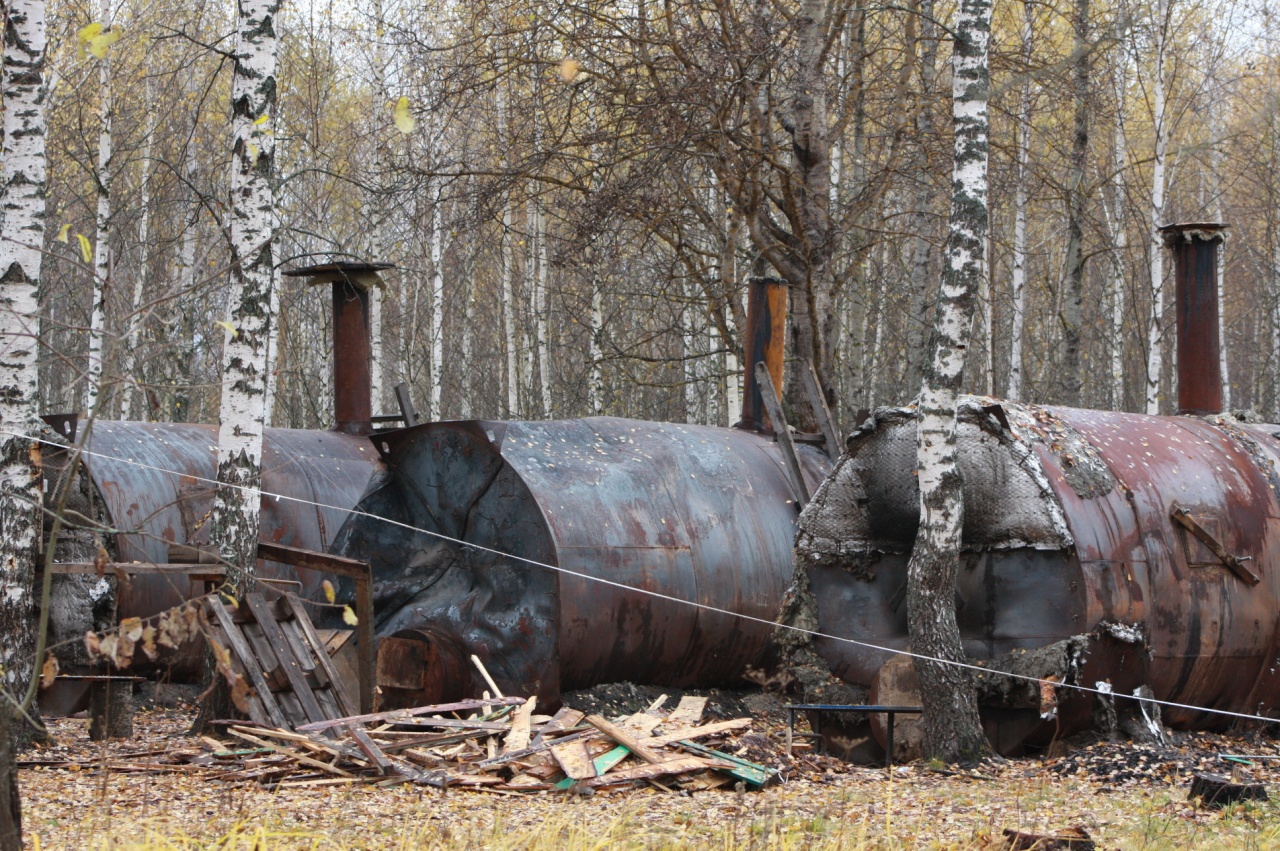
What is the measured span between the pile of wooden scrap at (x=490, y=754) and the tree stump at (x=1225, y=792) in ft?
7.11

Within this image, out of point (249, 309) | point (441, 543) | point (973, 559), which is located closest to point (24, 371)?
point (249, 309)

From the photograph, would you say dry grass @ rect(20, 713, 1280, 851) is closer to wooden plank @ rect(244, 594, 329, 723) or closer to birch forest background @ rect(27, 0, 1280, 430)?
wooden plank @ rect(244, 594, 329, 723)

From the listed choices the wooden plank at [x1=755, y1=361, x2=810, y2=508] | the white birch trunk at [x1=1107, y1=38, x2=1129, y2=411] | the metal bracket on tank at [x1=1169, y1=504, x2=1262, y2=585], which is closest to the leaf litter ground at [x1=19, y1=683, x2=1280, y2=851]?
the metal bracket on tank at [x1=1169, y1=504, x2=1262, y2=585]

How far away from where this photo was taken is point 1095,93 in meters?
15.2

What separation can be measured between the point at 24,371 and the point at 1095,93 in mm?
11742

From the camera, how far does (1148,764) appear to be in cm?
795

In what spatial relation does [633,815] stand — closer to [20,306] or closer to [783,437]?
[20,306]

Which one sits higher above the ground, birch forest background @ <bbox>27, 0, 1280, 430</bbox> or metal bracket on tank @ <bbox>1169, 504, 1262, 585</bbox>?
birch forest background @ <bbox>27, 0, 1280, 430</bbox>

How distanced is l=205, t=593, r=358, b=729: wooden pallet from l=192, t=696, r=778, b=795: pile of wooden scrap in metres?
0.27

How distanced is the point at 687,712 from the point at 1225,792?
3.30 metres

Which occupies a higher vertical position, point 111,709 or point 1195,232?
point 1195,232

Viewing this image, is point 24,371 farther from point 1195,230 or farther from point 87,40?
point 1195,230

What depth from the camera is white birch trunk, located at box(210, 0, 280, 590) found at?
8.32 m

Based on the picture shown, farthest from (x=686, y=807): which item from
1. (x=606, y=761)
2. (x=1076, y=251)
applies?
(x=1076, y=251)
